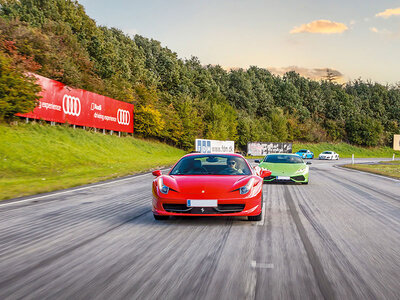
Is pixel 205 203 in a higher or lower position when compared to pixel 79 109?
lower

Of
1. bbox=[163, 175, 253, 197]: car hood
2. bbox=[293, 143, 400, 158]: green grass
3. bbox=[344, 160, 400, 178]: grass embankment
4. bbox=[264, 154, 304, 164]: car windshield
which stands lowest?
bbox=[293, 143, 400, 158]: green grass

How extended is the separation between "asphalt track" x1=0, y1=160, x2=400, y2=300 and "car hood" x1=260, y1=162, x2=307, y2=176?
6413 millimetres

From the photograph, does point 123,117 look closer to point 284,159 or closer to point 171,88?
point 171,88

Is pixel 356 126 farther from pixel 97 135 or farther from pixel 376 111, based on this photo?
pixel 97 135

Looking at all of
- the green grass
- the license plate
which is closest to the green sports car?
the license plate

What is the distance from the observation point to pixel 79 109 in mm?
41156

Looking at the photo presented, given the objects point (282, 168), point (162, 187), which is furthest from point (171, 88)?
point (162, 187)

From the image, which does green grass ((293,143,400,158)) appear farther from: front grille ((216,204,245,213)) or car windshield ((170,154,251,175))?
front grille ((216,204,245,213))

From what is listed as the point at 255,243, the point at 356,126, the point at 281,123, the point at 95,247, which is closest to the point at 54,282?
the point at 95,247

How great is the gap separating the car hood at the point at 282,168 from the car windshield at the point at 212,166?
7026mm

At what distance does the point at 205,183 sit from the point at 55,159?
23868mm

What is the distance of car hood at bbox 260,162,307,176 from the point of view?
1539cm

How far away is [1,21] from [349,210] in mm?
39889

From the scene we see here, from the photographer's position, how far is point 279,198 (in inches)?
444
